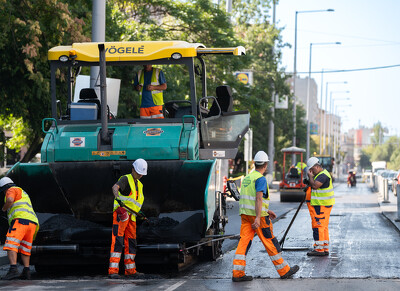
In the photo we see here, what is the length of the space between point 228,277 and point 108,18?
1296cm

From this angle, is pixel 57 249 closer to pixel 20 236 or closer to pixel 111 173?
pixel 20 236

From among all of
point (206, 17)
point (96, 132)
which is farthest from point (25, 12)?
point (206, 17)

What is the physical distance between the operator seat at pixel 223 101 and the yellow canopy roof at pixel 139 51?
2.36ft

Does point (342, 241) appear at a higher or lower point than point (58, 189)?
lower

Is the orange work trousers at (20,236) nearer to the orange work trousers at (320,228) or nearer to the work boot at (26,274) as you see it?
the work boot at (26,274)

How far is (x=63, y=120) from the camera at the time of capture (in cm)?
1047

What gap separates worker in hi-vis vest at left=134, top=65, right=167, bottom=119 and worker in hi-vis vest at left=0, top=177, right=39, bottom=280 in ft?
7.37

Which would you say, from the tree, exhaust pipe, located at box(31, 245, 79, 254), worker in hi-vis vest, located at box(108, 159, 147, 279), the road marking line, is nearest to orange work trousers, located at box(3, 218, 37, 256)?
exhaust pipe, located at box(31, 245, 79, 254)

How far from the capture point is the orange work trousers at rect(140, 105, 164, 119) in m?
10.6

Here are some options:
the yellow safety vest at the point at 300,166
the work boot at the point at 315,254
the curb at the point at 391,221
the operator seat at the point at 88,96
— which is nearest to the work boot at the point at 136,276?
the operator seat at the point at 88,96

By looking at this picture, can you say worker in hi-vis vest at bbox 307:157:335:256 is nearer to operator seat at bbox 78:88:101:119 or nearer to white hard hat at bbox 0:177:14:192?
operator seat at bbox 78:88:101:119

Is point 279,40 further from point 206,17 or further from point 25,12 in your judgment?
point 25,12

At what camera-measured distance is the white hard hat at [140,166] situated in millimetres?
9250

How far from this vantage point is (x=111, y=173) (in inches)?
388
